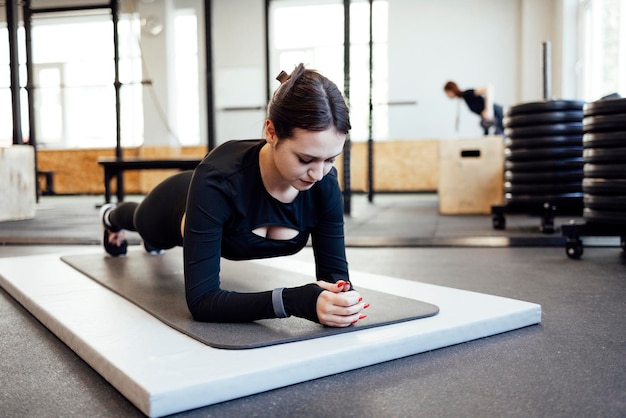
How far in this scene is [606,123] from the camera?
Answer: 2.42 m

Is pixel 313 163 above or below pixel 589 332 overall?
above

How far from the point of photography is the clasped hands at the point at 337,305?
1203mm

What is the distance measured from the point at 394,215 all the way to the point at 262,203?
347cm

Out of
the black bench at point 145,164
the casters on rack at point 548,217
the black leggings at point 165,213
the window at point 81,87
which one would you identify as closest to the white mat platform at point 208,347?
the black leggings at point 165,213

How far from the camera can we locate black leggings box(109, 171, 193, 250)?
1.72 m

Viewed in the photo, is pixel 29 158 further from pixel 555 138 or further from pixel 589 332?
pixel 589 332

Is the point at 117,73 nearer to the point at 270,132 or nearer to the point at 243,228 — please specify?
the point at 243,228

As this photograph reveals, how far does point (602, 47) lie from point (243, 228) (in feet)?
19.5

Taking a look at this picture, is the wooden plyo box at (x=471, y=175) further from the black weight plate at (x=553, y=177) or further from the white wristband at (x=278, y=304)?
the white wristband at (x=278, y=304)

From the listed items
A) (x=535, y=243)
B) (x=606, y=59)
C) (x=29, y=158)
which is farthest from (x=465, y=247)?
(x=606, y=59)

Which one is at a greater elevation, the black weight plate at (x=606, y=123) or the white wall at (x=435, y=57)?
the white wall at (x=435, y=57)

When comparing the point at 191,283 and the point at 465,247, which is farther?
the point at 465,247

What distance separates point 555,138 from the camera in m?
3.21

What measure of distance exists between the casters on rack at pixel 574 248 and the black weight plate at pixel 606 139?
0.38 metres
